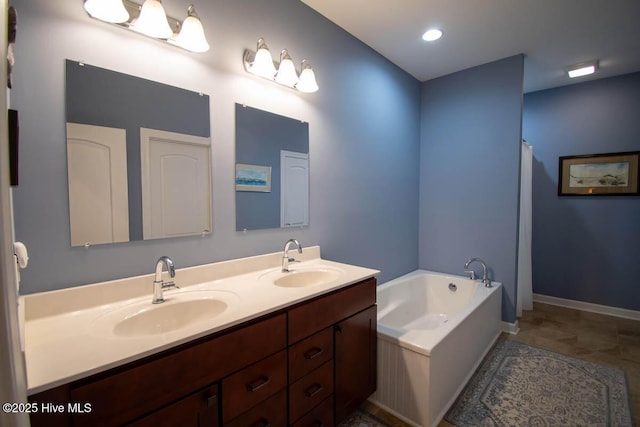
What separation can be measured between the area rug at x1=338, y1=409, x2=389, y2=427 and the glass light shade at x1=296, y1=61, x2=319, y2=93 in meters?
2.06

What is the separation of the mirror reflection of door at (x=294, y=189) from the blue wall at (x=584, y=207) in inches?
129

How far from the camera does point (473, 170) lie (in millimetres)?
3016

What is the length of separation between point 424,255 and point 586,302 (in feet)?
6.48

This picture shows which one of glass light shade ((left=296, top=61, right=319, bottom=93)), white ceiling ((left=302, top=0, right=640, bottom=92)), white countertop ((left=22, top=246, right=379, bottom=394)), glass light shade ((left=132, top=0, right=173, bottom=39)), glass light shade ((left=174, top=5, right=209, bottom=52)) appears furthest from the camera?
white ceiling ((left=302, top=0, right=640, bottom=92))

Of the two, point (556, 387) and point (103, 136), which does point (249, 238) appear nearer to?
point (103, 136)

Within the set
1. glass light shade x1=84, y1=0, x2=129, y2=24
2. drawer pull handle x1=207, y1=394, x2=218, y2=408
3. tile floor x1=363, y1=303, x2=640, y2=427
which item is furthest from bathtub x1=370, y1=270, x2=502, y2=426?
glass light shade x1=84, y1=0, x2=129, y2=24

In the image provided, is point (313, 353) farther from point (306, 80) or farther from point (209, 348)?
point (306, 80)

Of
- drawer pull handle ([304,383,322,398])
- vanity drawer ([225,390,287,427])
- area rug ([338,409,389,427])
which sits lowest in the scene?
area rug ([338,409,389,427])

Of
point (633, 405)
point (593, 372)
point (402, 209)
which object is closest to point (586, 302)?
point (593, 372)

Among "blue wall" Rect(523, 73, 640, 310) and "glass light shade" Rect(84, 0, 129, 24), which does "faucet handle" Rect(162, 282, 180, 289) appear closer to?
"glass light shade" Rect(84, 0, 129, 24)

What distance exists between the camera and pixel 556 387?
2.00 m

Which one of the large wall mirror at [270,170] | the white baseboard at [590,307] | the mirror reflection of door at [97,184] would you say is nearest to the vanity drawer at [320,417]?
the large wall mirror at [270,170]

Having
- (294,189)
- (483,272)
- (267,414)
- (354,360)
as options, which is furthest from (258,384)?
(483,272)

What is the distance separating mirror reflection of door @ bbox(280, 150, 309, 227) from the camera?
73.9 inches
